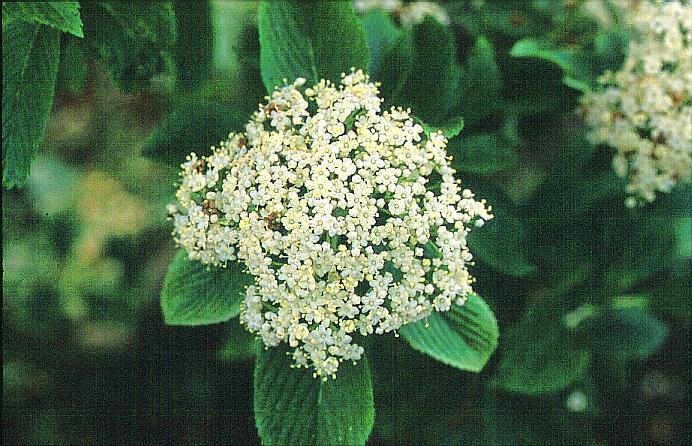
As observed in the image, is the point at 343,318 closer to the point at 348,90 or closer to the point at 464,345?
the point at 464,345

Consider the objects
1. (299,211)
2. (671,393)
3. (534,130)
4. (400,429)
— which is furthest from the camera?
(671,393)

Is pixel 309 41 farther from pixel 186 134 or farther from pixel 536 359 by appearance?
pixel 536 359

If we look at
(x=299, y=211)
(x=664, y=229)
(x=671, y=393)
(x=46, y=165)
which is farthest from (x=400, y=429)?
(x=46, y=165)

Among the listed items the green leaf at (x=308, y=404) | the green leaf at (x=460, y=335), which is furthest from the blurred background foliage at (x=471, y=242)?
the green leaf at (x=308, y=404)

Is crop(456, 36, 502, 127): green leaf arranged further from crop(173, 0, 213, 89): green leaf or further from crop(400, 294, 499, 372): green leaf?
crop(173, 0, 213, 89): green leaf

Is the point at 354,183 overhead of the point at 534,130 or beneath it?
overhead

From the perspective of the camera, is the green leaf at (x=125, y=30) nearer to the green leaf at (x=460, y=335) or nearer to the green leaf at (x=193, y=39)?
the green leaf at (x=193, y=39)
